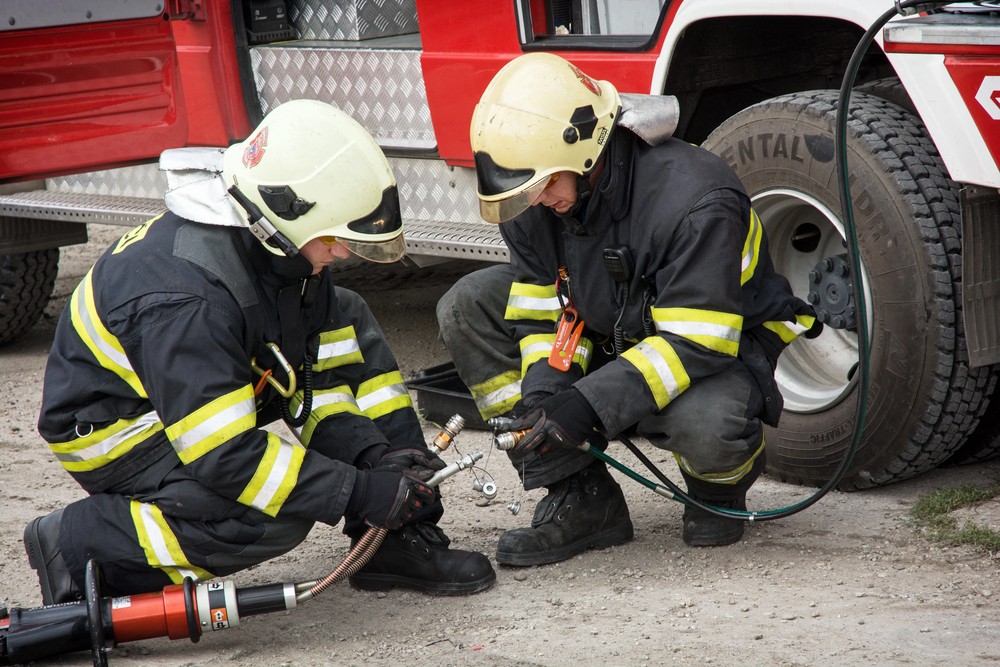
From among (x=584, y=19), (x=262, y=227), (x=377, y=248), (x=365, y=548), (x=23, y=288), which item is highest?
(x=584, y=19)

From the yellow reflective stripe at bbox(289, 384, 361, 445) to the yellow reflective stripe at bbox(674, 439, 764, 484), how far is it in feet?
2.94

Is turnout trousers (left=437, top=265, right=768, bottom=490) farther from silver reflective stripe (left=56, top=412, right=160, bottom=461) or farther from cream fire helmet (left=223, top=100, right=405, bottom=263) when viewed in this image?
silver reflective stripe (left=56, top=412, right=160, bottom=461)

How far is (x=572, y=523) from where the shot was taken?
328 centimetres

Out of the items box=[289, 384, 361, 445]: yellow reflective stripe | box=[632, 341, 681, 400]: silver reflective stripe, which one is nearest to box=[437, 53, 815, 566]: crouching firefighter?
box=[632, 341, 681, 400]: silver reflective stripe

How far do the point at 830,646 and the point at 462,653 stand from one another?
32.0 inches

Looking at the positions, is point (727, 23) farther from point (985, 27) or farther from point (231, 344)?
point (231, 344)

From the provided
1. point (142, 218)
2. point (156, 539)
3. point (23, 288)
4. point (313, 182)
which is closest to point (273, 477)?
point (156, 539)

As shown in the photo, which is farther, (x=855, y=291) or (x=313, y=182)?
(x=855, y=291)

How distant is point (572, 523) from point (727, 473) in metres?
0.45

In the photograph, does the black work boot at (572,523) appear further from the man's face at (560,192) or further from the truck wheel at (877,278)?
the man's face at (560,192)

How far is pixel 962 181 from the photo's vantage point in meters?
2.96

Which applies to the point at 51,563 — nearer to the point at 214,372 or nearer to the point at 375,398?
the point at 214,372

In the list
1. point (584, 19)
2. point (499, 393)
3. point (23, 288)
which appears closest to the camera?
point (499, 393)

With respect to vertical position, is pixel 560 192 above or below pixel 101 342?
above
